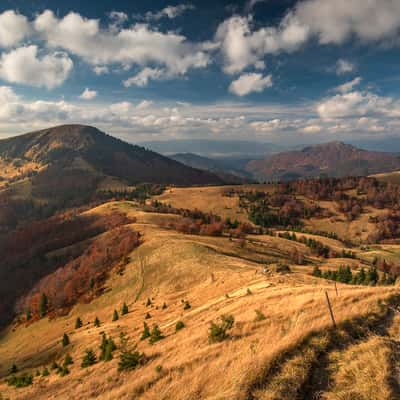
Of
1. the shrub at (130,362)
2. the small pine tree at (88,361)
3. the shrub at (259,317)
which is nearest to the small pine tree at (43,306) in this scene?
the small pine tree at (88,361)

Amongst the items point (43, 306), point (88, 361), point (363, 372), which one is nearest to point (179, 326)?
point (88, 361)

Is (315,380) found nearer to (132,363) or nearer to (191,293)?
(132,363)

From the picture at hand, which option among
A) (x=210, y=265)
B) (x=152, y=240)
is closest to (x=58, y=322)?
(x=152, y=240)

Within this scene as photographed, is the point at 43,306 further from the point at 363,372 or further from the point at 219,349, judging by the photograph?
the point at 363,372

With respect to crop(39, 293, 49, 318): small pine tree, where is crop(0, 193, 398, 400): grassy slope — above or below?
above

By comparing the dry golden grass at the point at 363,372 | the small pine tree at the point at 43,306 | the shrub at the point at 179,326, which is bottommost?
the small pine tree at the point at 43,306

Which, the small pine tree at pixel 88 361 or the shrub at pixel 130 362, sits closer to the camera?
the shrub at pixel 130 362

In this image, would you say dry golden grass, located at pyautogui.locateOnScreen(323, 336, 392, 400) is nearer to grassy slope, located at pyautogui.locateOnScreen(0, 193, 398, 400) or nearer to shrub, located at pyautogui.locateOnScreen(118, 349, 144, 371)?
grassy slope, located at pyautogui.locateOnScreen(0, 193, 398, 400)

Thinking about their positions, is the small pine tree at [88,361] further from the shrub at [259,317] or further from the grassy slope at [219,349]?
the shrub at [259,317]

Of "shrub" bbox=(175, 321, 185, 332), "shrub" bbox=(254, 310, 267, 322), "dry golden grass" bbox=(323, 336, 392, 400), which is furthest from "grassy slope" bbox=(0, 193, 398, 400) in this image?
"shrub" bbox=(175, 321, 185, 332)

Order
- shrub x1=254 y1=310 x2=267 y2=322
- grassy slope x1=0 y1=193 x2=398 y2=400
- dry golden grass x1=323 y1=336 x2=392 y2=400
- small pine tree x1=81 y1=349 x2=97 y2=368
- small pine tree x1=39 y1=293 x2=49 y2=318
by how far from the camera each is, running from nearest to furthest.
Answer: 1. dry golden grass x1=323 y1=336 x2=392 y2=400
2. grassy slope x1=0 y1=193 x2=398 y2=400
3. shrub x1=254 y1=310 x2=267 y2=322
4. small pine tree x1=81 y1=349 x2=97 y2=368
5. small pine tree x1=39 y1=293 x2=49 y2=318

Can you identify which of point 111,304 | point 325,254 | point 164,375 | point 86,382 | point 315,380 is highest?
point 315,380
